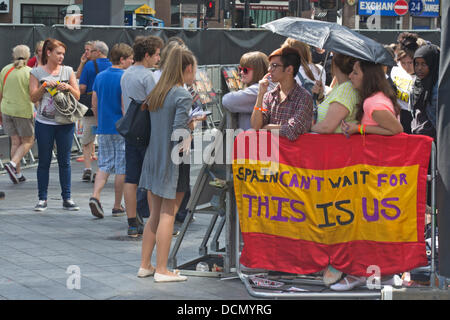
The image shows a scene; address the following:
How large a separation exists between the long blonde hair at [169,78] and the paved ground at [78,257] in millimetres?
1395

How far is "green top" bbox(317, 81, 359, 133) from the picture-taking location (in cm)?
675

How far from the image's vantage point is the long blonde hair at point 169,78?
698cm

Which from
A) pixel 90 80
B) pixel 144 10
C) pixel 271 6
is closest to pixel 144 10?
pixel 144 10

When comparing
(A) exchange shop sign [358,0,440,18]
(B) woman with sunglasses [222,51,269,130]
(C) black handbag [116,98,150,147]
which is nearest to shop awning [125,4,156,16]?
(A) exchange shop sign [358,0,440,18]

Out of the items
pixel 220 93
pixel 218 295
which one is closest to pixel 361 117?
pixel 218 295

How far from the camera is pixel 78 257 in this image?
792cm

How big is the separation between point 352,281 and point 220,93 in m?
13.9

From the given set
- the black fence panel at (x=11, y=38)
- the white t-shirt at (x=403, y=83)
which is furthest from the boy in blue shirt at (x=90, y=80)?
the white t-shirt at (x=403, y=83)

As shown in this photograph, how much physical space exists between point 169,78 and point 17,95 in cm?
589

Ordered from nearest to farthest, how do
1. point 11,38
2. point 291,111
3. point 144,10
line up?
1. point 291,111
2. point 11,38
3. point 144,10

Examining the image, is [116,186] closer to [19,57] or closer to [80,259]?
[80,259]

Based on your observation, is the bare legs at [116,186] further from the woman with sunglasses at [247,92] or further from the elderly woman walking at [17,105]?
the elderly woman walking at [17,105]

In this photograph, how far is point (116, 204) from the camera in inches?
394

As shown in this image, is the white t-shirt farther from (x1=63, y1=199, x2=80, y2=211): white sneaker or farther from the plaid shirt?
(x1=63, y1=199, x2=80, y2=211): white sneaker
